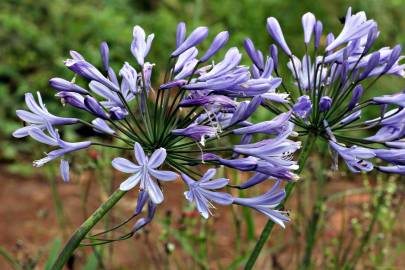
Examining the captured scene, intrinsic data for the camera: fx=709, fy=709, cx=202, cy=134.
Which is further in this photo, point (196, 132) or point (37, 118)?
point (37, 118)

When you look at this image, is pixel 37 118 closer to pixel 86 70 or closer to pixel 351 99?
pixel 86 70

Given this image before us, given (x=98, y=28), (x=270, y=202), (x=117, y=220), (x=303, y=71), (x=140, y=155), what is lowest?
(x=117, y=220)

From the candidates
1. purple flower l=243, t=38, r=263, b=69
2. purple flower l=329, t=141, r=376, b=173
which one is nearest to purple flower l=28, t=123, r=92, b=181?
purple flower l=243, t=38, r=263, b=69

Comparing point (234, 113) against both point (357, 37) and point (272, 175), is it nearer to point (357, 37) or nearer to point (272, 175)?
point (272, 175)

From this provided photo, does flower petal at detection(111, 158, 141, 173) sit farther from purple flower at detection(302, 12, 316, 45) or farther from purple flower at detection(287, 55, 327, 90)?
purple flower at detection(302, 12, 316, 45)

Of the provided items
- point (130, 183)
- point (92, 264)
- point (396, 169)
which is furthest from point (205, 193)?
point (92, 264)

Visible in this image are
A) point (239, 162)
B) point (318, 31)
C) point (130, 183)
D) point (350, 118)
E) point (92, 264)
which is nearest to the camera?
point (130, 183)

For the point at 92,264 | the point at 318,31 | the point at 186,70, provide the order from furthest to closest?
the point at 92,264
the point at 318,31
the point at 186,70
